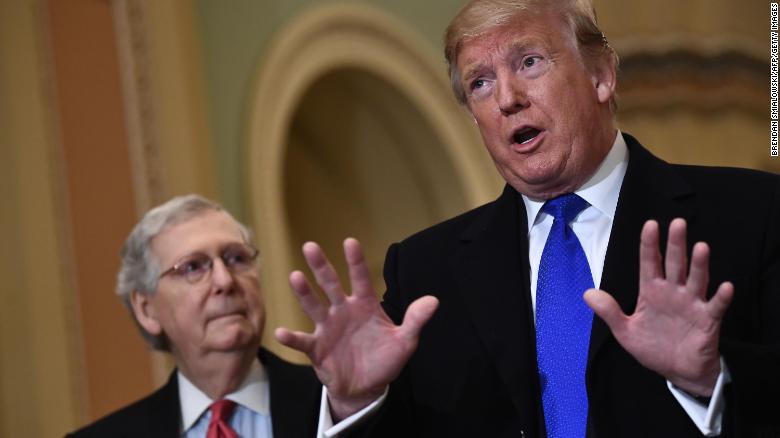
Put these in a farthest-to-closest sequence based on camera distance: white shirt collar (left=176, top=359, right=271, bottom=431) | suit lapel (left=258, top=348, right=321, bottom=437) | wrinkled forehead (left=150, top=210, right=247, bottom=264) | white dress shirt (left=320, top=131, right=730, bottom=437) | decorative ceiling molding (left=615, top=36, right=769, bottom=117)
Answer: decorative ceiling molding (left=615, top=36, right=769, bottom=117) → wrinkled forehead (left=150, top=210, right=247, bottom=264) → white shirt collar (left=176, top=359, right=271, bottom=431) → suit lapel (left=258, top=348, right=321, bottom=437) → white dress shirt (left=320, top=131, right=730, bottom=437)

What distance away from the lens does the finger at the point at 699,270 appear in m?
1.63

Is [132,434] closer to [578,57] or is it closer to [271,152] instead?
[578,57]

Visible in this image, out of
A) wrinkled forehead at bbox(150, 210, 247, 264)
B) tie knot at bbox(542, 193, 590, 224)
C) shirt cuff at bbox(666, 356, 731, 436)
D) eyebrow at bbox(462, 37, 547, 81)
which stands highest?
eyebrow at bbox(462, 37, 547, 81)

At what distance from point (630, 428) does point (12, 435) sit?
2.60 m

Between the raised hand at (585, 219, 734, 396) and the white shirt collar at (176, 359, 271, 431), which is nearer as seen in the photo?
the raised hand at (585, 219, 734, 396)

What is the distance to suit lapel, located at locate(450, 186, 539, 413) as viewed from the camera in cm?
194

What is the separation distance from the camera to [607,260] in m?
1.95

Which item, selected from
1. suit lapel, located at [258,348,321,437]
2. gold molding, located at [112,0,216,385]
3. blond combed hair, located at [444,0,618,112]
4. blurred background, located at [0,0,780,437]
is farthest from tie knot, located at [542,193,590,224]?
gold molding, located at [112,0,216,385]

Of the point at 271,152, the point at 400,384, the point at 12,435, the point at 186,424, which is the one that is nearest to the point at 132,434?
the point at 186,424

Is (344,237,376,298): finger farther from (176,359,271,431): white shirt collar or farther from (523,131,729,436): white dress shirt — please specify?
(176,359,271,431): white shirt collar

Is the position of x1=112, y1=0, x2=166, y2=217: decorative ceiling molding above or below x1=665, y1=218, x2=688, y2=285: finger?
above

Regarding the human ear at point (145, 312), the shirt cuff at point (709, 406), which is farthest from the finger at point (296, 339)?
the human ear at point (145, 312)

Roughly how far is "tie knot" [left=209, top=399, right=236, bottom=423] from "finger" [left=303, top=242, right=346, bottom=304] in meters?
1.27

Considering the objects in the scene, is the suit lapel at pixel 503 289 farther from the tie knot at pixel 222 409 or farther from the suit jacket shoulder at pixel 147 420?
the suit jacket shoulder at pixel 147 420
